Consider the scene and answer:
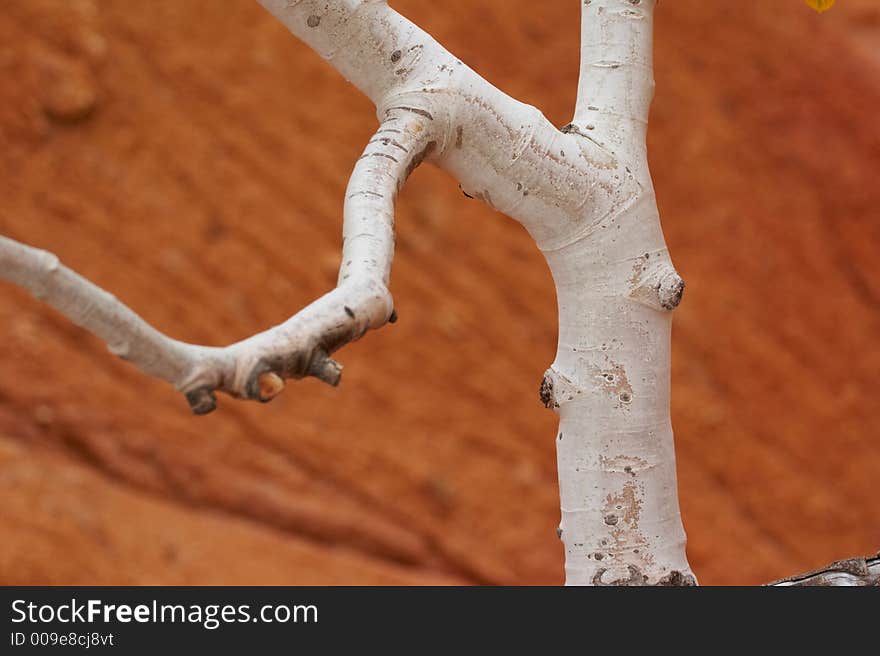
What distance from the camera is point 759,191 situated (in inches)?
166

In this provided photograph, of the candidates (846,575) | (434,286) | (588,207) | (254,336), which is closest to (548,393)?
(588,207)

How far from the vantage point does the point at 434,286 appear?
4.17 meters

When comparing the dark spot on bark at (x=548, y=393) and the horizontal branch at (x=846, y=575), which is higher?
the dark spot on bark at (x=548, y=393)

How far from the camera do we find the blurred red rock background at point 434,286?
3.98 metres

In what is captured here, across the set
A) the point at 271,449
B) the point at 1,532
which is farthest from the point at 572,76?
the point at 1,532

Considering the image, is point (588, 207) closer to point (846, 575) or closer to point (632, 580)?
point (632, 580)

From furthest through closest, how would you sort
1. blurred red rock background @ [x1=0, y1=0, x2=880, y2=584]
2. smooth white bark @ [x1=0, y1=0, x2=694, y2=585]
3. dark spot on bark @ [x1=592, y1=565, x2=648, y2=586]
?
blurred red rock background @ [x1=0, y1=0, x2=880, y2=584] → dark spot on bark @ [x1=592, y1=565, x2=648, y2=586] → smooth white bark @ [x1=0, y1=0, x2=694, y2=585]

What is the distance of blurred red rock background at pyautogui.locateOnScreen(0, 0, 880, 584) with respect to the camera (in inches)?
157

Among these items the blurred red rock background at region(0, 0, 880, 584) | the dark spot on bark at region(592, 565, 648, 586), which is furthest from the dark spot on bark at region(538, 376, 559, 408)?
the blurred red rock background at region(0, 0, 880, 584)

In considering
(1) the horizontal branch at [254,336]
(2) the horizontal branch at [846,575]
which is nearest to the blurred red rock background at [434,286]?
(2) the horizontal branch at [846,575]

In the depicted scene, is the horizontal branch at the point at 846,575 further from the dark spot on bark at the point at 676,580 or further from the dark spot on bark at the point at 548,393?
the dark spot on bark at the point at 548,393

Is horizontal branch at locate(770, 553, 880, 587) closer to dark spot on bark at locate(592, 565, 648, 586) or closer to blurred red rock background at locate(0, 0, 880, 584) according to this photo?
dark spot on bark at locate(592, 565, 648, 586)

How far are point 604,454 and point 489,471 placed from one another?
2957mm

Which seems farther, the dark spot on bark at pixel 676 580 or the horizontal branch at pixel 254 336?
the dark spot on bark at pixel 676 580
